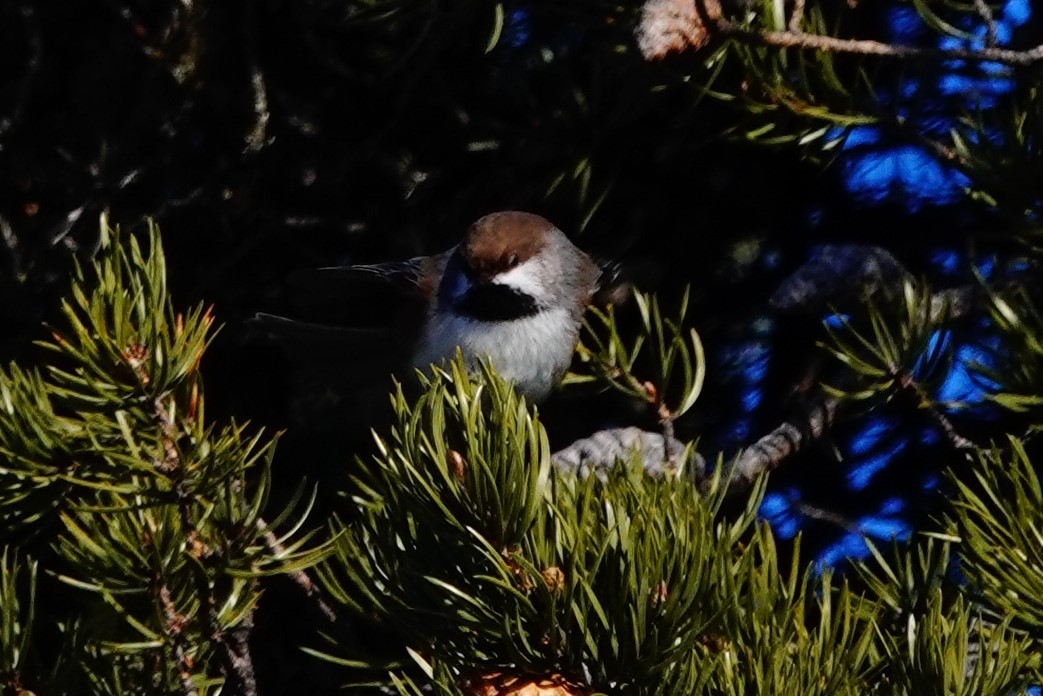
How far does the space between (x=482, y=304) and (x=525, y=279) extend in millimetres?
77

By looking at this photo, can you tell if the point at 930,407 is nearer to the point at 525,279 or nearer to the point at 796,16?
the point at 796,16

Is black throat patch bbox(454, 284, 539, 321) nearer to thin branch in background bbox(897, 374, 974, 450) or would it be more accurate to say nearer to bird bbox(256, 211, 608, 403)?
bird bbox(256, 211, 608, 403)

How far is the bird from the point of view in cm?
133

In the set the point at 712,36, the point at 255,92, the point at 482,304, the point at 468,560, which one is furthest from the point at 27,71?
the point at 468,560

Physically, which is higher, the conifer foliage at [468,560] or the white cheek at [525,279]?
the conifer foliage at [468,560]

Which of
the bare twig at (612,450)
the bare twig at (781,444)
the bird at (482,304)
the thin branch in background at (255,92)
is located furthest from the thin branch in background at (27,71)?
the bare twig at (781,444)

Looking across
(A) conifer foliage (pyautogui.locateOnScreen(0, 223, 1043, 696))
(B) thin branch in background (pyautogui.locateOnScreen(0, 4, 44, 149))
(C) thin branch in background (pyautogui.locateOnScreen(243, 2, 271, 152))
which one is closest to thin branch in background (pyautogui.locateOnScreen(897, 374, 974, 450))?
(A) conifer foliage (pyautogui.locateOnScreen(0, 223, 1043, 696))

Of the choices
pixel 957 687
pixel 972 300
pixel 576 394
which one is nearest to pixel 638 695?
pixel 957 687

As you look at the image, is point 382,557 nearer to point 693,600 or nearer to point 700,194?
point 693,600

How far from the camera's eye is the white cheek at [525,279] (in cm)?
161

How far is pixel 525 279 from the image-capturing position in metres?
1.66

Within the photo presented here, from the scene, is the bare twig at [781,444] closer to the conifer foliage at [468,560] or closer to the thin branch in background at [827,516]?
the thin branch in background at [827,516]

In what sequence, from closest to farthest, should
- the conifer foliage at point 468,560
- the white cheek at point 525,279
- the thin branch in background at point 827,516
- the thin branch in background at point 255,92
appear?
the conifer foliage at point 468,560 → the thin branch in background at point 827,516 → the thin branch in background at point 255,92 → the white cheek at point 525,279

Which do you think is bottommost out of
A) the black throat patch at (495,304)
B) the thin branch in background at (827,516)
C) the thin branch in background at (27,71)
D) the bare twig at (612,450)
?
the black throat patch at (495,304)
